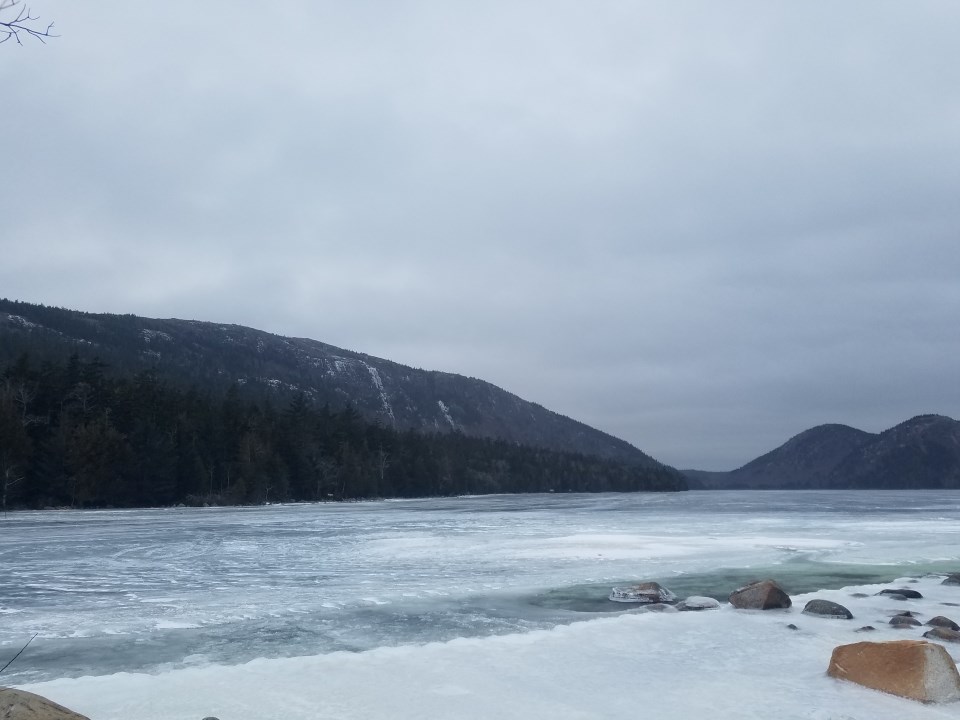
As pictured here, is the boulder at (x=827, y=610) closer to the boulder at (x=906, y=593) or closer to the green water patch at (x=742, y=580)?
the green water patch at (x=742, y=580)

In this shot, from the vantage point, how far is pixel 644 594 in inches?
608

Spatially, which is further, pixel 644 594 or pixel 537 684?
pixel 644 594

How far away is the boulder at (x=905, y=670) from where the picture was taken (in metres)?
8.38

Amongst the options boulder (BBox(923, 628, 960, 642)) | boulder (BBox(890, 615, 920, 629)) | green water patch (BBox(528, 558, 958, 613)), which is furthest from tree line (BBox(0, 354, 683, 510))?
boulder (BBox(923, 628, 960, 642))

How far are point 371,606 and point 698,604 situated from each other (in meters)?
6.36

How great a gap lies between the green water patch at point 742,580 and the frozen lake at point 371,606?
2.9 inches

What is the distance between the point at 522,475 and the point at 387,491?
50.5 m

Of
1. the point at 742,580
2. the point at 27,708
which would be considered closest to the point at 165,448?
the point at 742,580

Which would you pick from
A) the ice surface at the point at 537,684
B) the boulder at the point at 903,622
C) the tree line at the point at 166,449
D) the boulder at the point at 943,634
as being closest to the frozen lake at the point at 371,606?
the ice surface at the point at 537,684

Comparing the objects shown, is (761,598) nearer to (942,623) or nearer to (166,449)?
(942,623)

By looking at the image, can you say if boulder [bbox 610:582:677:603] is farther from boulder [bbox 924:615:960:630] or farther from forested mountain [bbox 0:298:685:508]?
forested mountain [bbox 0:298:685:508]

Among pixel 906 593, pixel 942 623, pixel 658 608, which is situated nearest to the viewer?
pixel 942 623

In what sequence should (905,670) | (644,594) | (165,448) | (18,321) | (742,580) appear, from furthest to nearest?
(18,321) → (165,448) → (742,580) → (644,594) → (905,670)

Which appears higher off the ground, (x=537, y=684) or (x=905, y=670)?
(x=905, y=670)
